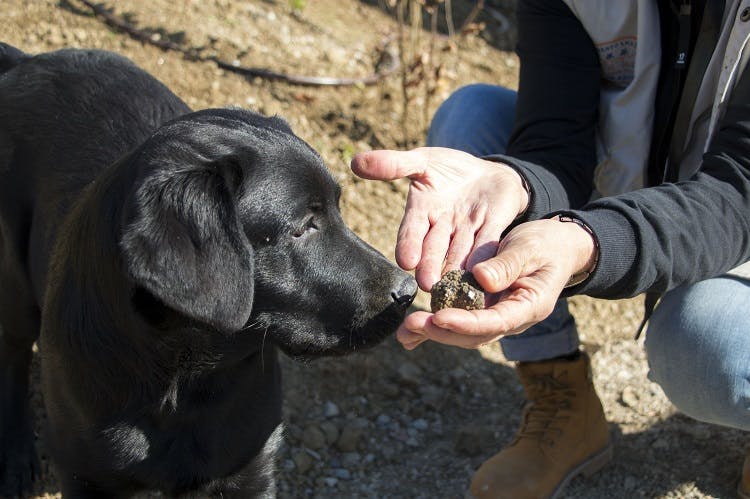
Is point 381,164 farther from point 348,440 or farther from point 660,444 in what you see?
point 660,444

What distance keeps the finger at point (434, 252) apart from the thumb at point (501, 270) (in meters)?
0.31

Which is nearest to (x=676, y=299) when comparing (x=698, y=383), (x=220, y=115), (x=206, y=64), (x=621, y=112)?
(x=698, y=383)

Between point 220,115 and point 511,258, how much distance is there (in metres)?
0.82

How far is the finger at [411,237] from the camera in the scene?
2.30 m

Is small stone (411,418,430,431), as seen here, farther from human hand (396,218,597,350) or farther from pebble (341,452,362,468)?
human hand (396,218,597,350)

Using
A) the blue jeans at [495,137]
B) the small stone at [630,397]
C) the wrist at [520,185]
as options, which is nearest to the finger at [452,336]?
the wrist at [520,185]

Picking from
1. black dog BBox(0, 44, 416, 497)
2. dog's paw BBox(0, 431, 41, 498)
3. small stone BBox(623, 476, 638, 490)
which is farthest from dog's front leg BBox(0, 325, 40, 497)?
small stone BBox(623, 476, 638, 490)

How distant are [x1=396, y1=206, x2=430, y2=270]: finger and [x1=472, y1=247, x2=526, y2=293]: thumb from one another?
35 centimetres

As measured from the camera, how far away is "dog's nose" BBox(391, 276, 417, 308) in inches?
87.5

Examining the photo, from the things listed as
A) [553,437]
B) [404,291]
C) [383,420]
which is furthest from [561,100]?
[383,420]

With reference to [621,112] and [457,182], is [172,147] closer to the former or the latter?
[457,182]

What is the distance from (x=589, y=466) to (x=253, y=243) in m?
1.62

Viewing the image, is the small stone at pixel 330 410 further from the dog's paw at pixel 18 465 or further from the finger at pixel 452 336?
the finger at pixel 452 336

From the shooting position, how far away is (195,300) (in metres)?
1.85
